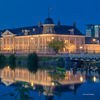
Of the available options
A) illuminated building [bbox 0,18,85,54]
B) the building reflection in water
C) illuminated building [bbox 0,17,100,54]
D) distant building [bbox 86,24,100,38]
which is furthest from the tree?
distant building [bbox 86,24,100,38]

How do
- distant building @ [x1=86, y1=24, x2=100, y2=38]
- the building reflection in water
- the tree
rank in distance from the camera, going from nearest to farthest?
the building reflection in water
the tree
distant building @ [x1=86, y1=24, x2=100, y2=38]

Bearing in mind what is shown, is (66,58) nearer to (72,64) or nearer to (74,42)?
(72,64)

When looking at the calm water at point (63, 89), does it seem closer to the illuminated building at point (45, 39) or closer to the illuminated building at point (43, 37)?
the illuminated building at point (45, 39)

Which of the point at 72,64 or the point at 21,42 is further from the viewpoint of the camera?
the point at 21,42

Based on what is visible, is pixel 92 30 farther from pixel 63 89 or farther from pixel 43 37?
pixel 63 89

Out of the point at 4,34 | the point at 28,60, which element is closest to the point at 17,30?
the point at 4,34

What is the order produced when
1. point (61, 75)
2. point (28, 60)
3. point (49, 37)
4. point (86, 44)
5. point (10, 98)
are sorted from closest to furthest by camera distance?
point (61, 75)
point (10, 98)
point (28, 60)
point (49, 37)
point (86, 44)

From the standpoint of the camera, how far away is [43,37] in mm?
74438

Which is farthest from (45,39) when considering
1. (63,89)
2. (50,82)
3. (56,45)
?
(63,89)

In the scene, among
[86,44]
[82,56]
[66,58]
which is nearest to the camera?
[82,56]

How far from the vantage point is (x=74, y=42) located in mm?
77625

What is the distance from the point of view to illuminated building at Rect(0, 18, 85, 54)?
73750 millimetres

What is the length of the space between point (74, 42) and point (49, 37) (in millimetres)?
8546

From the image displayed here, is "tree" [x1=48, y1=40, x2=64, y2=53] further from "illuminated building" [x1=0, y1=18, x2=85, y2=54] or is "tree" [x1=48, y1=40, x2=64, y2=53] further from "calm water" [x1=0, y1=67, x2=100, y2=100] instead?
"calm water" [x1=0, y1=67, x2=100, y2=100]
